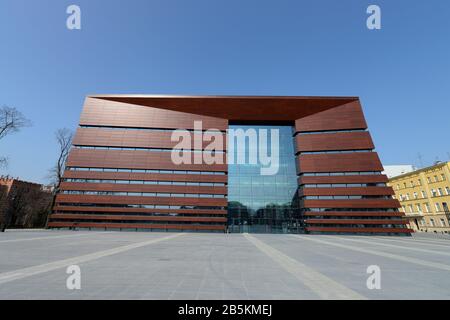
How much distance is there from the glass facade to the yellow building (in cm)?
2923

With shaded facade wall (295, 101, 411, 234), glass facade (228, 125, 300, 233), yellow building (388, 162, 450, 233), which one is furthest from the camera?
yellow building (388, 162, 450, 233)

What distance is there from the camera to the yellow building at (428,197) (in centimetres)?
4106

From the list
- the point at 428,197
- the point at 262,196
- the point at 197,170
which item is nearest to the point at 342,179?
the point at 262,196

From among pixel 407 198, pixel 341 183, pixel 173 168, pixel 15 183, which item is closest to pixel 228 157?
pixel 173 168

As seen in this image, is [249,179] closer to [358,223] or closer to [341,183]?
[341,183]

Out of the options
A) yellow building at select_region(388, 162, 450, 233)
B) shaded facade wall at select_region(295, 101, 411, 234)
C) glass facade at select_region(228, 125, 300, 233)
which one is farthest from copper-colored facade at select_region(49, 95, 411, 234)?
yellow building at select_region(388, 162, 450, 233)

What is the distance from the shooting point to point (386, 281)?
6.46 metres

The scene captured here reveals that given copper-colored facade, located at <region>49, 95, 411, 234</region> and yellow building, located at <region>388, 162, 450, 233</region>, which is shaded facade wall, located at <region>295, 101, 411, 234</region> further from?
yellow building, located at <region>388, 162, 450, 233</region>

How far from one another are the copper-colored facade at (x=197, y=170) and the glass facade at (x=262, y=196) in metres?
1.48

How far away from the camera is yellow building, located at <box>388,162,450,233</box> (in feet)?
135

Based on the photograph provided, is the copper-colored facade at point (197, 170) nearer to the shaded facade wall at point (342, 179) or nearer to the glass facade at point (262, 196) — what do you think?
the shaded facade wall at point (342, 179)
